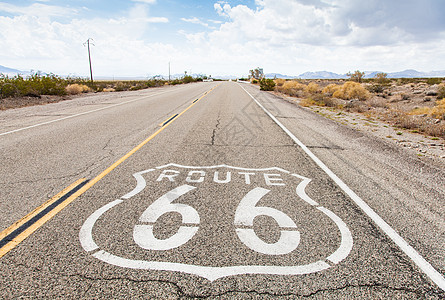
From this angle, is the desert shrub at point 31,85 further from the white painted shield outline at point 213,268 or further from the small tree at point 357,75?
the small tree at point 357,75

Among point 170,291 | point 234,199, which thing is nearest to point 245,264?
point 170,291

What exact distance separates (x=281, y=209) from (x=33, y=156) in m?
5.22

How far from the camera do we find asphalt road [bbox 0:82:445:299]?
2.28m

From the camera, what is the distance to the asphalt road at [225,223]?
228cm

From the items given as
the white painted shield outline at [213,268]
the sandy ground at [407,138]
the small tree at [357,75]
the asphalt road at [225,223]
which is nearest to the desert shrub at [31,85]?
the asphalt road at [225,223]

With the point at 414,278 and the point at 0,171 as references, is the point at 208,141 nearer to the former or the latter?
the point at 0,171

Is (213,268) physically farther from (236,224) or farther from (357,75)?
(357,75)

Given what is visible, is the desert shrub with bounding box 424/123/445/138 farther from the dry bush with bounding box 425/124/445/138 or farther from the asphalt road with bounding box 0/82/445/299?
the asphalt road with bounding box 0/82/445/299

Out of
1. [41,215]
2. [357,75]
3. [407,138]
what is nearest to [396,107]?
[407,138]

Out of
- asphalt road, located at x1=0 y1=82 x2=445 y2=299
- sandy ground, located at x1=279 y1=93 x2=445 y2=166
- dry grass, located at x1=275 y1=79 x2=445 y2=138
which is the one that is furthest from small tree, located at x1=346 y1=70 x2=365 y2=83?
asphalt road, located at x1=0 y1=82 x2=445 y2=299

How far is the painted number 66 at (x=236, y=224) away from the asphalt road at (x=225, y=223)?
2 cm

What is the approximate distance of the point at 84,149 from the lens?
6.31 metres

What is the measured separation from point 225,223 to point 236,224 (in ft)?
0.42

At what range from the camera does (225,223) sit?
3.17 meters
